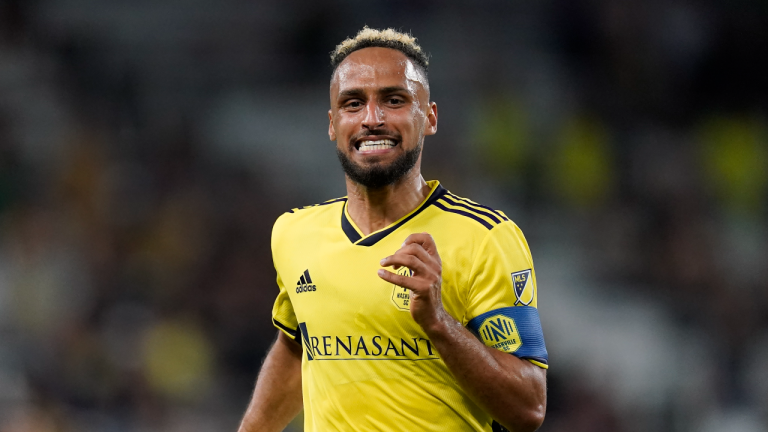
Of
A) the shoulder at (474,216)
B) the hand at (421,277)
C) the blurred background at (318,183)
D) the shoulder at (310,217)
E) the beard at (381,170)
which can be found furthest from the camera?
the blurred background at (318,183)

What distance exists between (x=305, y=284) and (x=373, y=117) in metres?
0.64

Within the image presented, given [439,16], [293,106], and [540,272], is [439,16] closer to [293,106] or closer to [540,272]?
[293,106]

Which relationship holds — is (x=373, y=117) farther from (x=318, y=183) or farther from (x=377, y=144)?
(x=318, y=183)

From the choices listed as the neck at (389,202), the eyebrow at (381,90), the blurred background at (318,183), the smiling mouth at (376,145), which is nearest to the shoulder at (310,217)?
the neck at (389,202)

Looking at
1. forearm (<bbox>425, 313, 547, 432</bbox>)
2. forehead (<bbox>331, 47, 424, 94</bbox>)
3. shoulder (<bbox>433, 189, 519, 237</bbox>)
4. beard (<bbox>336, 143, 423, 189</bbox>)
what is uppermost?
forehead (<bbox>331, 47, 424, 94</bbox>)

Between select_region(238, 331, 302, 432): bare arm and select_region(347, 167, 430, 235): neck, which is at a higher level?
select_region(347, 167, 430, 235): neck

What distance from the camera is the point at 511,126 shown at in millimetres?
7352

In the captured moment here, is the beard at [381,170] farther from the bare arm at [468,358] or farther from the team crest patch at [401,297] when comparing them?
the bare arm at [468,358]

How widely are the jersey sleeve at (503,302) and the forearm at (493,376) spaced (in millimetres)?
55

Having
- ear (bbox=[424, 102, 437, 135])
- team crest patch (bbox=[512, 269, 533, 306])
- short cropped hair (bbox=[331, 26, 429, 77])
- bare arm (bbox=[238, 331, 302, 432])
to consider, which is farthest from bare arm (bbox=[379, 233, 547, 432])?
bare arm (bbox=[238, 331, 302, 432])

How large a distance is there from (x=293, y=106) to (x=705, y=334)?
4089 mm

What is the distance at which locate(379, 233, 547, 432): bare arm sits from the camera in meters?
2.25

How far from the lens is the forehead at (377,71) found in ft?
9.21

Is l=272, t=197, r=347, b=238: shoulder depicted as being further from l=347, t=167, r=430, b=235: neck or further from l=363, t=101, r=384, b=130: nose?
l=363, t=101, r=384, b=130: nose
